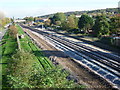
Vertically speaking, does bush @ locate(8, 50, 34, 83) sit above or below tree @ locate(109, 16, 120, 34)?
below

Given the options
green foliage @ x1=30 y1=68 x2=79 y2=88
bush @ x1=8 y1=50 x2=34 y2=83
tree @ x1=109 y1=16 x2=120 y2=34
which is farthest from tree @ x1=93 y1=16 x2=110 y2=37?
green foliage @ x1=30 y1=68 x2=79 y2=88

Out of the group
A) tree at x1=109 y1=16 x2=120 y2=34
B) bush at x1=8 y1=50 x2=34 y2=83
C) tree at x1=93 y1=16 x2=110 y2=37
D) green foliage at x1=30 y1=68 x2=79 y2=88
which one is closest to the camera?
green foliage at x1=30 y1=68 x2=79 y2=88

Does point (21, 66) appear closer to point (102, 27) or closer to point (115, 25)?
point (102, 27)

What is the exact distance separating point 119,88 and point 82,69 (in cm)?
639

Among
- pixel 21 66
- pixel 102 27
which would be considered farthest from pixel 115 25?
pixel 21 66

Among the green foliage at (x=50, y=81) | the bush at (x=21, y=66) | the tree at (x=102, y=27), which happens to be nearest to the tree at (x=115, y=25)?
the tree at (x=102, y=27)

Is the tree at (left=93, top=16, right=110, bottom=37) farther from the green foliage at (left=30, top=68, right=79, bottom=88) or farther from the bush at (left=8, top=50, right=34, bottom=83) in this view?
the green foliage at (left=30, top=68, right=79, bottom=88)

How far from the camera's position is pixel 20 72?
37.0 feet

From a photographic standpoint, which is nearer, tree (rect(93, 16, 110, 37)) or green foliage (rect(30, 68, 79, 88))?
green foliage (rect(30, 68, 79, 88))

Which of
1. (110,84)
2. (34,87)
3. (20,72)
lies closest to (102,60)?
(110,84)

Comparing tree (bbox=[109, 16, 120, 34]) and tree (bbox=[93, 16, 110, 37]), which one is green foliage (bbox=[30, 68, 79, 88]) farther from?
tree (bbox=[93, 16, 110, 37])

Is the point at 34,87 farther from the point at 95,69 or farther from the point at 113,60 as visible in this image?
the point at 113,60

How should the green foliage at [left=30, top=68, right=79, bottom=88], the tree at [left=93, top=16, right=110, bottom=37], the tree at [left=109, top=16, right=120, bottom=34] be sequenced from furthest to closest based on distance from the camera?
1. the tree at [left=93, top=16, right=110, bottom=37]
2. the tree at [left=109, top=16, right=120, bottom=34]
3. the green foliage at [left=30, top=68, right=79, bottom=88]

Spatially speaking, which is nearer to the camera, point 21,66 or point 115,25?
point 21,66
